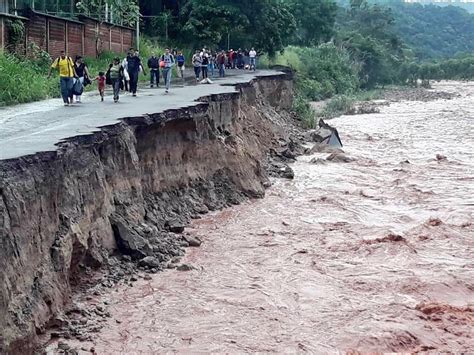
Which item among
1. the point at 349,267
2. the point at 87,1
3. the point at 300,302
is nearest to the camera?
the point at 300,302

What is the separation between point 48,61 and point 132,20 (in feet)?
33.9

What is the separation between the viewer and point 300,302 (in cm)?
1127

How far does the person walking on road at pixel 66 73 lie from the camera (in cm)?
1730

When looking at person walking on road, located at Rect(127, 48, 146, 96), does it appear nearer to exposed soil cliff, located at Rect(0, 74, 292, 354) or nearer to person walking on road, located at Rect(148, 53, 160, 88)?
exposed soil cliff, located at Rect(0, 74, 292, 354)

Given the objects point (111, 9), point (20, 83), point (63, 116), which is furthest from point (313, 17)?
point (63, 116)

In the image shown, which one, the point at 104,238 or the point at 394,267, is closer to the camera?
the point at 104,238

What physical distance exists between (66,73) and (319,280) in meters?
8.72

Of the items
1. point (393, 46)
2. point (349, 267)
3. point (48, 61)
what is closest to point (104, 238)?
point (349, 267)

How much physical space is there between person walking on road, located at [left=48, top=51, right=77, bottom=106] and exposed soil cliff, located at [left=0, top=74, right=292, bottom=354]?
132 inches

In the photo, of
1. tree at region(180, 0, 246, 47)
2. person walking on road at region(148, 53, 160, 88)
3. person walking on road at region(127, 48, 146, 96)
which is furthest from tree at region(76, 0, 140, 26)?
person walking on road at region(127, 48, 146, 96)

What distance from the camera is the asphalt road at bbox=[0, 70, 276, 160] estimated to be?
10797mm

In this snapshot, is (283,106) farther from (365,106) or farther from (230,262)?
(230,262)

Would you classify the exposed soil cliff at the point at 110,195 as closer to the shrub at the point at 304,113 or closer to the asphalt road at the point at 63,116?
the asphalt road at the point at 63,116

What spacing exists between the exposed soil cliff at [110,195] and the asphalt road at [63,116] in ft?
1.11
